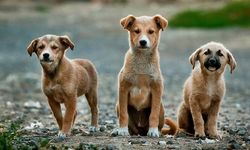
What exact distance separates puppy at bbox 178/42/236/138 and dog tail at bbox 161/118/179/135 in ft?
2.23

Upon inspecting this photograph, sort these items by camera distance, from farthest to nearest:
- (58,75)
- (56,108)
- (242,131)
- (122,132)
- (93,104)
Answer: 1. (93,104)
2. (242,131)
3. (56,108)
4. (58,75)
5. (122,132)

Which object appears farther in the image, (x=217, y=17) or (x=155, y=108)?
(x=217, y=17)

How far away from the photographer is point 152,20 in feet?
31.0

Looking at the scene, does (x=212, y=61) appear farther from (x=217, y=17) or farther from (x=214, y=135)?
(x=217, y=17)

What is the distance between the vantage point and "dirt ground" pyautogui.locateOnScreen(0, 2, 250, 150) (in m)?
8.98

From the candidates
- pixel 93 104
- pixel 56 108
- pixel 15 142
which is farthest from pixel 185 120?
pixel 15 142

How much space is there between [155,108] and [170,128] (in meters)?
1.00

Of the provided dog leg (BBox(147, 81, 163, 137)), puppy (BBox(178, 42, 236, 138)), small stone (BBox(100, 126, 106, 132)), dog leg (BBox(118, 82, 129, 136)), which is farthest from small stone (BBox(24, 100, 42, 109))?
puppy (BBox(178, 42, 236, 138))

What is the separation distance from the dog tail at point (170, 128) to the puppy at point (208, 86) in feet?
2.23

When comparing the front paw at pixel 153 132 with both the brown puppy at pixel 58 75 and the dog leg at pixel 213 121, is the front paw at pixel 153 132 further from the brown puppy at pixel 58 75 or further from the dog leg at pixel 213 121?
the brown puppy at pixel 58 75

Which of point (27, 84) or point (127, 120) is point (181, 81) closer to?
point (27, 84)

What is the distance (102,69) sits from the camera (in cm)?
2041

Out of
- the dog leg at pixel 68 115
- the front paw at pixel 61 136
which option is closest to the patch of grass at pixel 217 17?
the dog leg at pixel 68 115

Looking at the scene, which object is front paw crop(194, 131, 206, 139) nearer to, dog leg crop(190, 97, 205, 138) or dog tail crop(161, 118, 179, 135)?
dog leg crop(190, 97, 205, 138)
